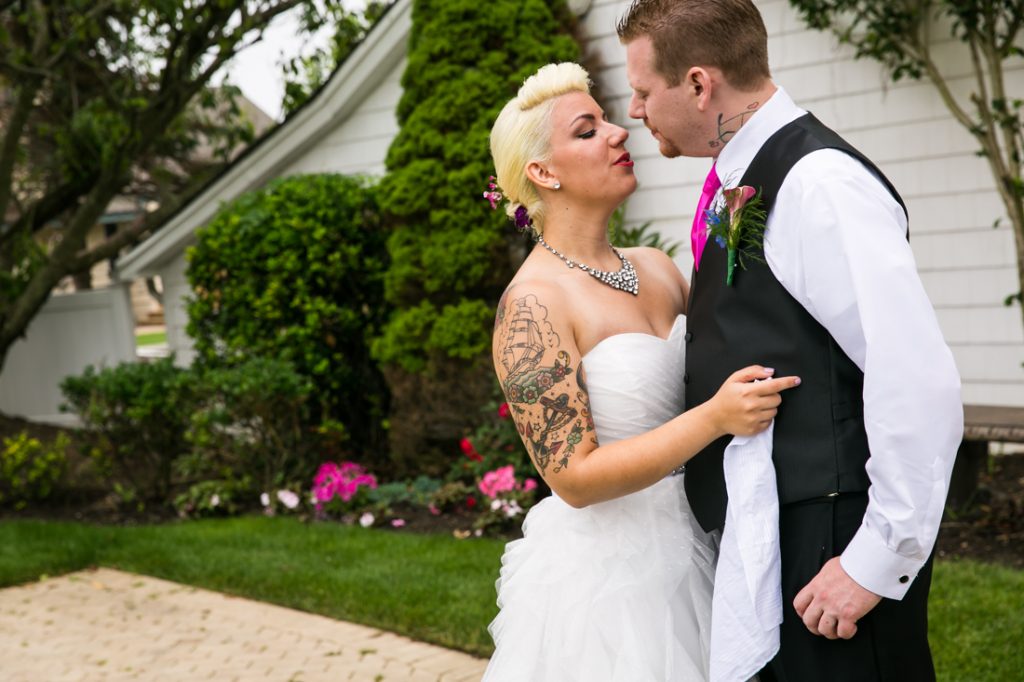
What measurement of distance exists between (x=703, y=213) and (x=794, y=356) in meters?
0.43

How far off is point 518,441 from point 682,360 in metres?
4.58

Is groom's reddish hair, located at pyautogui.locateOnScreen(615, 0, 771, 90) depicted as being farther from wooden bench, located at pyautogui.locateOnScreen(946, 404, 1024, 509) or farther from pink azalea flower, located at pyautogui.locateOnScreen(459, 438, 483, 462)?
pink azalea flower, located at pyautogui.locateOnScreen(459, 438, 483, 462)

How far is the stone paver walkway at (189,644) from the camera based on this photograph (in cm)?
479

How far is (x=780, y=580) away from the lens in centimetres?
213

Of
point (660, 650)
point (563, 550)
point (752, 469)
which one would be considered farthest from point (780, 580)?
point (563, 550)

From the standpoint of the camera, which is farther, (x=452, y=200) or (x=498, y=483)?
(x=452, y=200)

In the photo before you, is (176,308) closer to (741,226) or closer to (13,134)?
(13,134)

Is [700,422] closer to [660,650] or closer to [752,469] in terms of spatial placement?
[752,469]

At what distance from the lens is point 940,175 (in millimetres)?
6895

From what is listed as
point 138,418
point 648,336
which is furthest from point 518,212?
point 138,418

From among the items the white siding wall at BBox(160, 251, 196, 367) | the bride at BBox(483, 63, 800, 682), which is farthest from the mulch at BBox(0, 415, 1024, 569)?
the bride at BBox(483, 63, 800, 682)

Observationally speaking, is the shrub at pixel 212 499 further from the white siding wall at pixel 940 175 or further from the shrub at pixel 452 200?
the white siding wall at pixel 940 175

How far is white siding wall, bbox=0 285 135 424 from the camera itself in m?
12.6

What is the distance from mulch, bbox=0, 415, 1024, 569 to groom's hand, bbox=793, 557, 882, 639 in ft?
10.8
